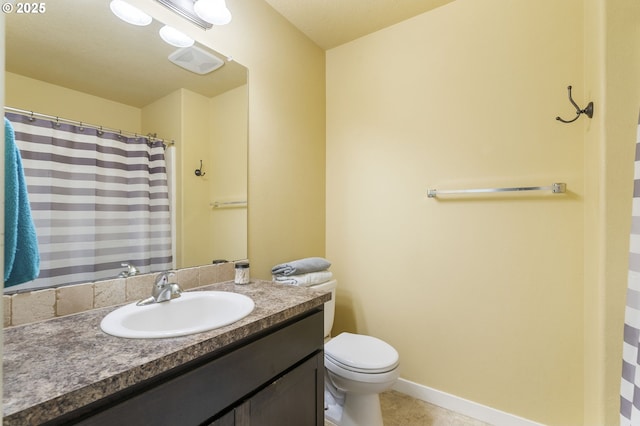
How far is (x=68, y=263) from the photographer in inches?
37.6

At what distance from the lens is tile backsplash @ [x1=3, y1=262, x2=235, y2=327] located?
84cm

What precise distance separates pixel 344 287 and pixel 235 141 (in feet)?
4.13

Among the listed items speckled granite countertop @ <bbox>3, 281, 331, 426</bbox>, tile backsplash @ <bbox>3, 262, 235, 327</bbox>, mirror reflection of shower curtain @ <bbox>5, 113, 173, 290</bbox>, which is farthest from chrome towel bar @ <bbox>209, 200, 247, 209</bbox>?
speckled granite countertop @ <bbox>3, 281, 331, 426</bbox>

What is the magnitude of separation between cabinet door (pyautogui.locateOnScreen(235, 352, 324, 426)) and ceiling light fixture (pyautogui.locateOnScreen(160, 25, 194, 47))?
1.43 m

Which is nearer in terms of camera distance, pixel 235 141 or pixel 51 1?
pixel 51 1

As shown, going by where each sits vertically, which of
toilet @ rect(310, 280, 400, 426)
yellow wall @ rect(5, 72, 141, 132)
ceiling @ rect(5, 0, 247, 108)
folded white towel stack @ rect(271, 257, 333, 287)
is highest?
ceiling @ rect(5, 0, 247, 108)

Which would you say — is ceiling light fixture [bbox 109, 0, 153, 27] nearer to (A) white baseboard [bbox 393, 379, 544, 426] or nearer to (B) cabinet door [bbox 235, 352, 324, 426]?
(B) cabinet door [bbox 235, 352, 324, 426]

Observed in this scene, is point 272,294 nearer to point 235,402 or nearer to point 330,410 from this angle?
point 235,402

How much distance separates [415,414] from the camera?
5.44ft

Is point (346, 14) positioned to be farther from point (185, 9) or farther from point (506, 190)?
point (506, 190)

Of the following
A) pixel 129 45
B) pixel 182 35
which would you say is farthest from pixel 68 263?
pixel 182 35

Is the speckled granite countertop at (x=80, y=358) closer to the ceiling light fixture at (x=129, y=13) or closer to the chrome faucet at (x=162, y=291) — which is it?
the chrome faucet at (x=162, y=291)

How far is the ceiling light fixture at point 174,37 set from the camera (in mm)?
1228

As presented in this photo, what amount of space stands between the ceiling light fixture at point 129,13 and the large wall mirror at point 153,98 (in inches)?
0.7
